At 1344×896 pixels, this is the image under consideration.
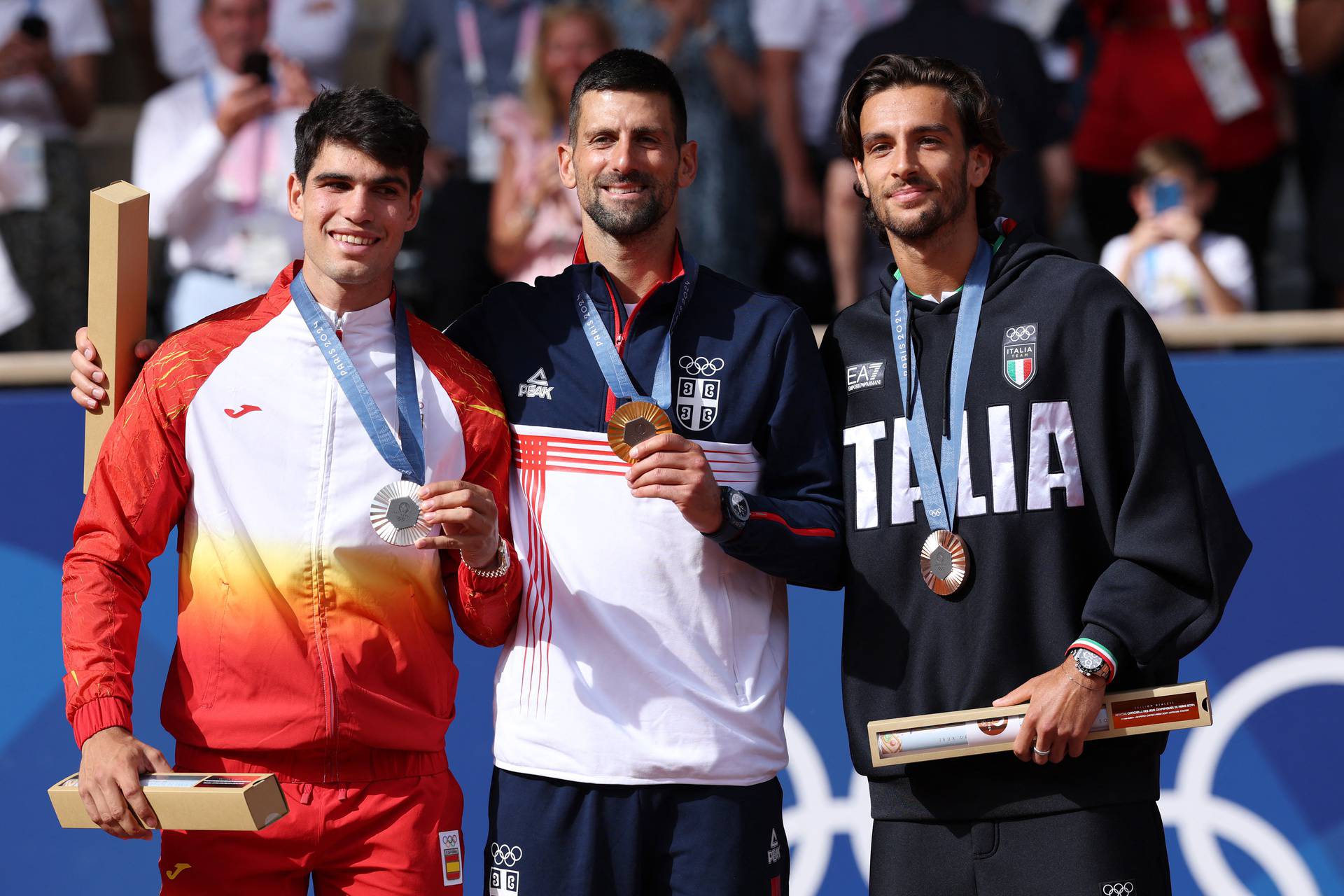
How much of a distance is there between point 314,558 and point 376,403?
357 mm

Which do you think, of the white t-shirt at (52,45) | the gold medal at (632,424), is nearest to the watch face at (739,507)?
the gold medal at (632,424)

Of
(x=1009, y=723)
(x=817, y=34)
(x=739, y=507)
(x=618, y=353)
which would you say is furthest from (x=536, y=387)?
(x=817, y=34)

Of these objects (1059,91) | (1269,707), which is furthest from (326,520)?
(1059,91)

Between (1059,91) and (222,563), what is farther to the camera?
(1059,91)

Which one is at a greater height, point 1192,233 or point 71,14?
point 71,14

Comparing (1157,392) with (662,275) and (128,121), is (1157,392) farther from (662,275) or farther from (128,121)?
(128,121)

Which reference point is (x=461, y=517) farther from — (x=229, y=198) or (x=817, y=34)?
(x=817, y=34)

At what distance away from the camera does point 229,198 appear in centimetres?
592

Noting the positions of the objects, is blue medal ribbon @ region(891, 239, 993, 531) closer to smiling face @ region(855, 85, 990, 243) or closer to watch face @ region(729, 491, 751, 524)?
smiling face @ region(855, 85, 990, 243)

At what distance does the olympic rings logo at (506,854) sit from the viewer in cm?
343

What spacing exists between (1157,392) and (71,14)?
16.5 ft

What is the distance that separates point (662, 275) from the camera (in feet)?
12.1

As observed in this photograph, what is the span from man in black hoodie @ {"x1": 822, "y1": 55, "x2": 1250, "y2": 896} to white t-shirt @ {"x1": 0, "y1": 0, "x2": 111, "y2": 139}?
4.20m

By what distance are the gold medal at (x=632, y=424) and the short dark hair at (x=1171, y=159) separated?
10.6 ft
